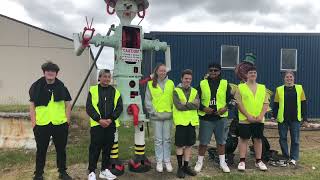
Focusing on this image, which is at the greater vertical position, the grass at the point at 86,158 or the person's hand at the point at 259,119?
the person's hand at the point at 259,119

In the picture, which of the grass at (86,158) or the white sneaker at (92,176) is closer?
the white sneaker at (92,176)

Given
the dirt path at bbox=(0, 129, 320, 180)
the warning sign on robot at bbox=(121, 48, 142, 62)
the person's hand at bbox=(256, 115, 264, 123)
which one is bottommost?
the dirt path at bbox=(0, 129, 320, 180)

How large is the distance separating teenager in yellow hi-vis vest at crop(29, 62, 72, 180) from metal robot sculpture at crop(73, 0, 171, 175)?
0.96 meters

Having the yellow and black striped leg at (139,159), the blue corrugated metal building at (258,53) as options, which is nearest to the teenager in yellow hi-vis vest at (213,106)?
the yellow and black striped leg at (139,159)

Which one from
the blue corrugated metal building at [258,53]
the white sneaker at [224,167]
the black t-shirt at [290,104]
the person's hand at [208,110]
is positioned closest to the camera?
the person's hand at [208,110]

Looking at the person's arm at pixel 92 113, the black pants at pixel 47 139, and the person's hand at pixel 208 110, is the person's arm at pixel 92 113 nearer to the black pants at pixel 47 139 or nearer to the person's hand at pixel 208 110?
the black pants at pixel 47 139

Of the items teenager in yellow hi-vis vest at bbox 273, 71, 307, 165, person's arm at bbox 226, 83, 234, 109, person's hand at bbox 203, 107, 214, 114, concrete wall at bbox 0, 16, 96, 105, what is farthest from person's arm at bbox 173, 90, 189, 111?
concrete wall at bbox 0, 16, 96, 105

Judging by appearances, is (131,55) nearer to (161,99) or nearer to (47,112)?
(161,99)

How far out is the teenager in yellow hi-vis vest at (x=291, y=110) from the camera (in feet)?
24.6

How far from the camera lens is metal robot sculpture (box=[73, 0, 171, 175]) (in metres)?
6.93

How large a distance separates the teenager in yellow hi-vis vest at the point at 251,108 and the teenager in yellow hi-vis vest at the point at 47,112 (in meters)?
2.78

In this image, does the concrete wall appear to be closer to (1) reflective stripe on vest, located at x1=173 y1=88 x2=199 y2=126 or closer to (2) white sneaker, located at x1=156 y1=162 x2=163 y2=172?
(2) white sneaker, located at x1=156 y1=162 x2=163 y2=172

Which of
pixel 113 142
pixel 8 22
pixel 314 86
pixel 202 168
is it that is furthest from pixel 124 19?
pixel 8 22

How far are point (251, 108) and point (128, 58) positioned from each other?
216 cm
